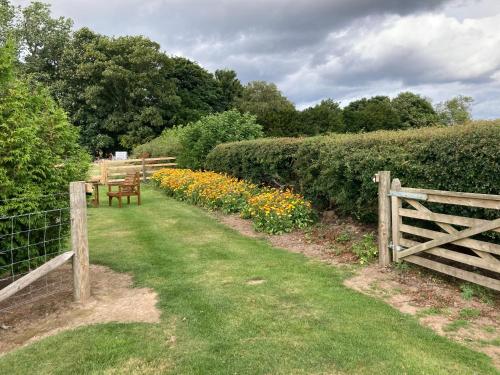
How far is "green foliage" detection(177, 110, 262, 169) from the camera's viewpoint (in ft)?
61.2

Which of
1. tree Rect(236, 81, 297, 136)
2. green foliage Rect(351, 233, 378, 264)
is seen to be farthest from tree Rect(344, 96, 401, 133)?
green foliage Rect(351, 233, 378, 264)

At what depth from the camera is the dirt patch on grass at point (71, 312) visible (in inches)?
174

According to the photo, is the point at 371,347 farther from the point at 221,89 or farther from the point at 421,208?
the point at 221,89

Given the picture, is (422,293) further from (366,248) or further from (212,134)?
A: (212,134)

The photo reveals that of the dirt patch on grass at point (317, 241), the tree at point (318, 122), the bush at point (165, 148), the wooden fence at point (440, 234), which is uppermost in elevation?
the tree at point (318, 122)

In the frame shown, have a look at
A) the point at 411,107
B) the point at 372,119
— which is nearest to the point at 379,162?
the point at 372,119

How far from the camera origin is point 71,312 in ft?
16.0

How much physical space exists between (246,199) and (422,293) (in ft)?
21.5

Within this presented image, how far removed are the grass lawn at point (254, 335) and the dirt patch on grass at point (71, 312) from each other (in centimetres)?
19

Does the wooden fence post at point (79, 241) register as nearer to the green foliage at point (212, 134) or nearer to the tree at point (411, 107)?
the green foliage at point (212, 134)

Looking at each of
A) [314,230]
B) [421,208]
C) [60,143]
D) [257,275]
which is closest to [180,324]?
[257,275]

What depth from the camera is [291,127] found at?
40844 mm

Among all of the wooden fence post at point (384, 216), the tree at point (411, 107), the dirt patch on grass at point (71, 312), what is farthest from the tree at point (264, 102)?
the dirt patch on grass at point (71, 312)

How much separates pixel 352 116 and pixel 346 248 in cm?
4694
